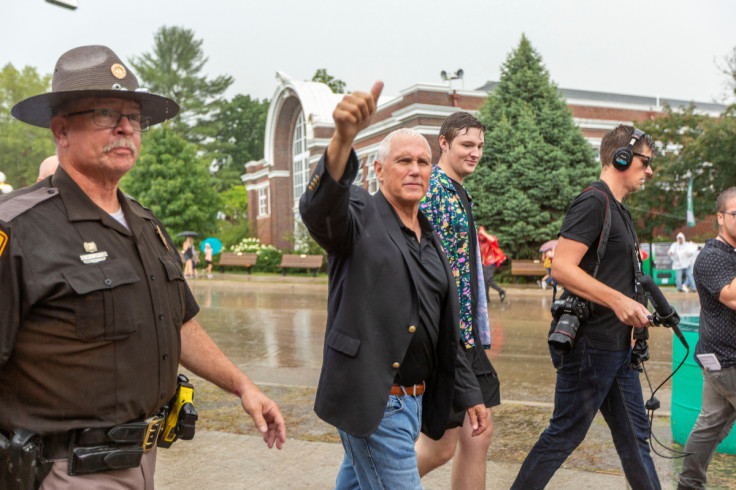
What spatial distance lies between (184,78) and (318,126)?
A: 40.8 m

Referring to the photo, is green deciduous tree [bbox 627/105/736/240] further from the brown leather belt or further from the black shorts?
the brown leather belt

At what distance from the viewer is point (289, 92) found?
41531mm

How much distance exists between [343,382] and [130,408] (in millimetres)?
823

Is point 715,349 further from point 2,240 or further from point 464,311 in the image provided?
point 2,240

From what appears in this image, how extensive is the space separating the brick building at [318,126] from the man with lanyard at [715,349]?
24272mm

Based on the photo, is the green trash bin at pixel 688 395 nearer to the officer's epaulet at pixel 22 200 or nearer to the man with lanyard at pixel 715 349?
the man with lanyard at pixel 715 349

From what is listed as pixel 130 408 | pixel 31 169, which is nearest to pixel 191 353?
pixel 130 408

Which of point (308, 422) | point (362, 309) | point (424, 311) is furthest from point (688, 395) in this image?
point (362, 309)

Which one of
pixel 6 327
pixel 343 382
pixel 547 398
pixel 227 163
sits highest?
pixel 227 163

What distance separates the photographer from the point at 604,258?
3779 mm

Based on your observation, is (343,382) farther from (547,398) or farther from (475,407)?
(547,398)

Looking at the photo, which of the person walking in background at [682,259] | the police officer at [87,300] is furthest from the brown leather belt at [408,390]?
the person walking in background at [682,259]

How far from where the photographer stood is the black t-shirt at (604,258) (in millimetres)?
3729

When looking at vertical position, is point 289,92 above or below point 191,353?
above
